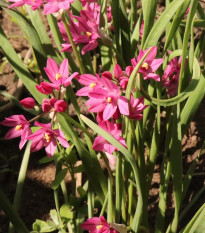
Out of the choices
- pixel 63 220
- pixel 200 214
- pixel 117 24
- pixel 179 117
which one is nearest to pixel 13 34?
pixel 117 24

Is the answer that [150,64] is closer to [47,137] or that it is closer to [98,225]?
[47,137]

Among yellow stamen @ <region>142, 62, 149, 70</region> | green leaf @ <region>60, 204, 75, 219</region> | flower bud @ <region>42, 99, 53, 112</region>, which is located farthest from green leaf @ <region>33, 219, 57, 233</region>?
yellow stamen @ <region>142, 62, 149, 70</region>

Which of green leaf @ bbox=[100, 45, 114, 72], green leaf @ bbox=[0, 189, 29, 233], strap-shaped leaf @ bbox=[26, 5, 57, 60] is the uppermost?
strap-shaped leaf @ bbox=[26, 5, 57, 60]

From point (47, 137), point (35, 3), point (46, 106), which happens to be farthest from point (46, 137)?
point (35, 3)

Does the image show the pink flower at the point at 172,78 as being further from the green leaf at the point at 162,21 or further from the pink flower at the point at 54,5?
the pink flower at the point at 54,5

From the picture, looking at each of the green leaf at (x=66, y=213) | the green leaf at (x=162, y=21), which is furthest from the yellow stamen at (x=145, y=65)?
the green leaf at (x=66, y=213)

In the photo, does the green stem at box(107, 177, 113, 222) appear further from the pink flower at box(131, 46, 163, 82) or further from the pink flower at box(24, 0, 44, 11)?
the pink flower at box(24, 0, 44, 11)
